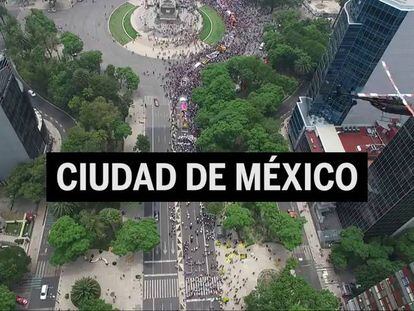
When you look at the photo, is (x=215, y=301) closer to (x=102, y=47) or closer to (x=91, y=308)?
(x=91, y=308)

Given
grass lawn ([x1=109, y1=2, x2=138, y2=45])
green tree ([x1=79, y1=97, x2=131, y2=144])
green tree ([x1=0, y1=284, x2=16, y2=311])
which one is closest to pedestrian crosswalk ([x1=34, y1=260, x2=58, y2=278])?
green tree ([x1=0, y1=284, x2=16, y2=311])

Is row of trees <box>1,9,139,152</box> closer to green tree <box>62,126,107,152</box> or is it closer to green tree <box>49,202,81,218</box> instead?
green tree <box>62,126,107,152</box>

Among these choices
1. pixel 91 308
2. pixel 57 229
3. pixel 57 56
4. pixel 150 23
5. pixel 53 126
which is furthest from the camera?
pixel 150 23

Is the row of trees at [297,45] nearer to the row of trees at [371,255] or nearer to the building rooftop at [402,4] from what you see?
the building rooftop at [402,4]

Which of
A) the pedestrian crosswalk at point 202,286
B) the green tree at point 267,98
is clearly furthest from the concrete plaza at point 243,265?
the green tree at point 267,98

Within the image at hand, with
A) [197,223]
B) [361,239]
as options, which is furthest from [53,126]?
[361,239]

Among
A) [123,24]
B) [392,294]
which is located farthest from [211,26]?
[392,294]

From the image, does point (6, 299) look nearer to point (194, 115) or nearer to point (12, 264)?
point (12, 264)
